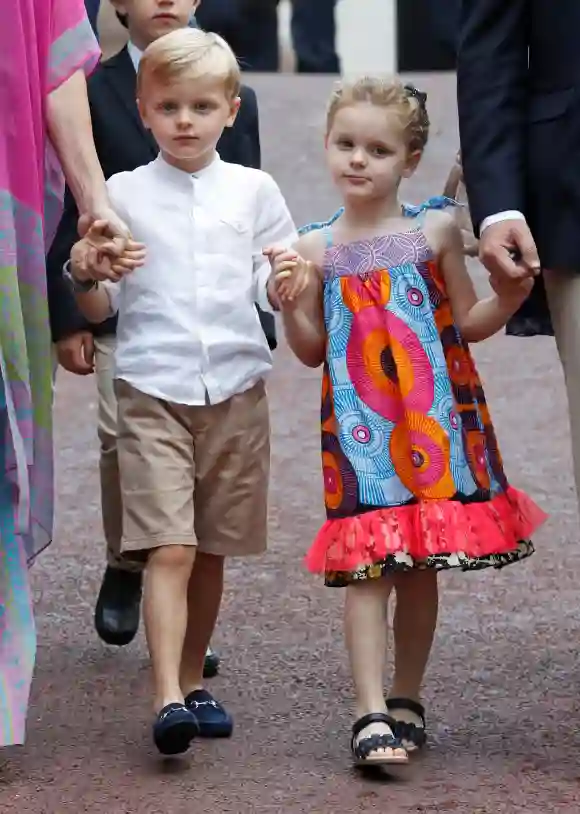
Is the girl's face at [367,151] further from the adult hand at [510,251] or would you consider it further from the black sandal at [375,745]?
the black sandal at [375,745]

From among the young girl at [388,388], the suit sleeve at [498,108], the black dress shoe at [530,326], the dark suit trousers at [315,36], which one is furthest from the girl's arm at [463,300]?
the dark suit trousers at [315,36]

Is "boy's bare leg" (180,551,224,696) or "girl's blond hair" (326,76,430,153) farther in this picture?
"boy's bare leg" (180,551,224,696)

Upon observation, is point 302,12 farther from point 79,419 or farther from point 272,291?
point 272,291

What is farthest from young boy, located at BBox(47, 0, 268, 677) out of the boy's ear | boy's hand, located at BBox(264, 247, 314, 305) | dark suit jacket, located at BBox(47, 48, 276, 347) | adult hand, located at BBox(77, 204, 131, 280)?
boy's hand, located at BBox(264, 247, 314, 305)

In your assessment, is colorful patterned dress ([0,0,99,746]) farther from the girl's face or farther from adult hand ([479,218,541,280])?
adult hand ([479,218,541,280])

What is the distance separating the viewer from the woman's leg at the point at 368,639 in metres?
4.14

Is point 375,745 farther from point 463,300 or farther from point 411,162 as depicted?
point 411,162

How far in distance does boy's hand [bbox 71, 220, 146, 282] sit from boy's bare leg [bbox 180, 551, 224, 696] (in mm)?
742

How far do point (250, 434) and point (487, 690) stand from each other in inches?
35.3

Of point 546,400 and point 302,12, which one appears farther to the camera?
point 302,12

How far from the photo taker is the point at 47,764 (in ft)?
13.8

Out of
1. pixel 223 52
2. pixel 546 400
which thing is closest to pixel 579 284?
pixel 223 52

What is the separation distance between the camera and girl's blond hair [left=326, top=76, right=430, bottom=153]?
163 inches

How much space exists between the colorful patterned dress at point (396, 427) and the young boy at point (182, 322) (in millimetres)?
208
